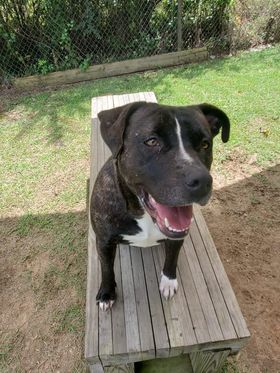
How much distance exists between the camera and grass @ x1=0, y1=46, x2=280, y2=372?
3.60m

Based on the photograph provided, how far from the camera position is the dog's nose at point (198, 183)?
6.03 feet

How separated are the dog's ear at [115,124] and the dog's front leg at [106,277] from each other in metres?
0.73

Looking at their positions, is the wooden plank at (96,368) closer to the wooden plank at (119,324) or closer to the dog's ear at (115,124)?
the wooden plank at (119,324)

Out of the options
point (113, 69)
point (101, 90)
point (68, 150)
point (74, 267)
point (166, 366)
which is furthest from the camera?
point (113, 69)

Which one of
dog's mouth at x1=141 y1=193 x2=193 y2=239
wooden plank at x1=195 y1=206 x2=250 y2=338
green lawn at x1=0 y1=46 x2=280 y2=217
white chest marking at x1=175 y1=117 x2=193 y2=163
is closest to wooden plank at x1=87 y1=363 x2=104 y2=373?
wooden plank at x1=195 y1=206 x2=250 y2=338

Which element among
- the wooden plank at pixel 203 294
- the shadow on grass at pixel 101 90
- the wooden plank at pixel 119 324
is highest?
the wooden plank at pixel 119 324

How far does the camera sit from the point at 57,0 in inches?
283

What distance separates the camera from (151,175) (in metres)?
1.98

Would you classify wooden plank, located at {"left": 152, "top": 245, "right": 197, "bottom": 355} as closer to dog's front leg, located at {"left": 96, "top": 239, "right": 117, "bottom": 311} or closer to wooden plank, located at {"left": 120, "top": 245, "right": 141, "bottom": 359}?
wooden plank, located at {"left": 120, "top": 245, "right": 141, "bottom": 359}

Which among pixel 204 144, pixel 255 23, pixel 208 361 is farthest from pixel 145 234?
pixel 255 23

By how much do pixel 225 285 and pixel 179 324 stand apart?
495 mm

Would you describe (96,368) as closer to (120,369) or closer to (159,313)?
(120,369)

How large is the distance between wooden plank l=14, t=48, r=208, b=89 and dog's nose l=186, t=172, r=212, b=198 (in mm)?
6577

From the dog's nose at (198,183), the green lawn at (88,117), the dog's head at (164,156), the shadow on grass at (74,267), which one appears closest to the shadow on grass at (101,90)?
the green lawn at (88,117)
